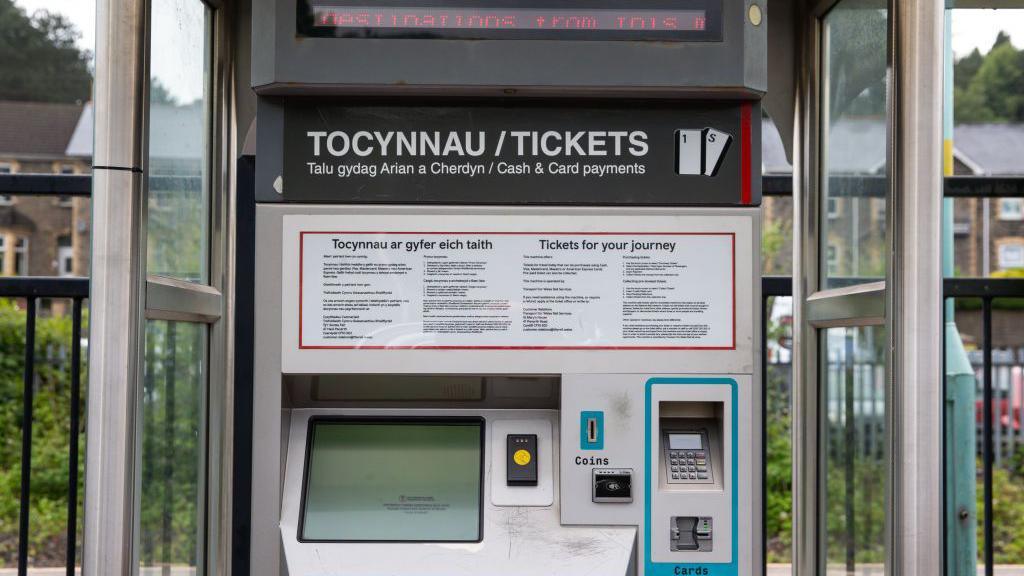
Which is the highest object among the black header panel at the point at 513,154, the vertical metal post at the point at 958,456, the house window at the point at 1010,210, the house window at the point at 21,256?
the house window at the point at 1010,210

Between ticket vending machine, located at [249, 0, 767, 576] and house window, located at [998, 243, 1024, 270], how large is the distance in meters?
25.6

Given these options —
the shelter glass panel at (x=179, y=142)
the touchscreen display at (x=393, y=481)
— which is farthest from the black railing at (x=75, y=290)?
the touchscreen display at (x=393, y=481)

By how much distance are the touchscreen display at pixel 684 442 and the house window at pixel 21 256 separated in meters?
29.3

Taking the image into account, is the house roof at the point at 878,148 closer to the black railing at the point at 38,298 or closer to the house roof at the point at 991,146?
the house roof at the point at 991,146

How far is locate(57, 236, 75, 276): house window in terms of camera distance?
2970 centimetres

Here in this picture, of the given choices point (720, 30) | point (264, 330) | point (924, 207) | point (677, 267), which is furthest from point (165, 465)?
point (924, 207)

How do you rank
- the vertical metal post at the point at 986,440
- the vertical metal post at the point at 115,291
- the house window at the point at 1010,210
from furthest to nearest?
1. the house window at the point at 1010,210
2. the vertical metal post at the point at 986,440
3. the vertical metal post at the point at 115,291

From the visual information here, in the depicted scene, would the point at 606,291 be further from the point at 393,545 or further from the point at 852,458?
the point at 852,458

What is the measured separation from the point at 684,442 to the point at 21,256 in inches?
1204

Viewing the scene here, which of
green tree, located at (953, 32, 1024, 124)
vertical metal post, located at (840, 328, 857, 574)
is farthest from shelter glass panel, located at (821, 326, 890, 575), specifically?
green tree, located at (953, 32, 1024, 124)

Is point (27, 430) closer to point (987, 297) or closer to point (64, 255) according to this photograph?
point (987, 297)

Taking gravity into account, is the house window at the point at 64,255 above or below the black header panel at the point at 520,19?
above

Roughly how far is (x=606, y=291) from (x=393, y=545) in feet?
2.49

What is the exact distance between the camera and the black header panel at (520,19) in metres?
2.53
